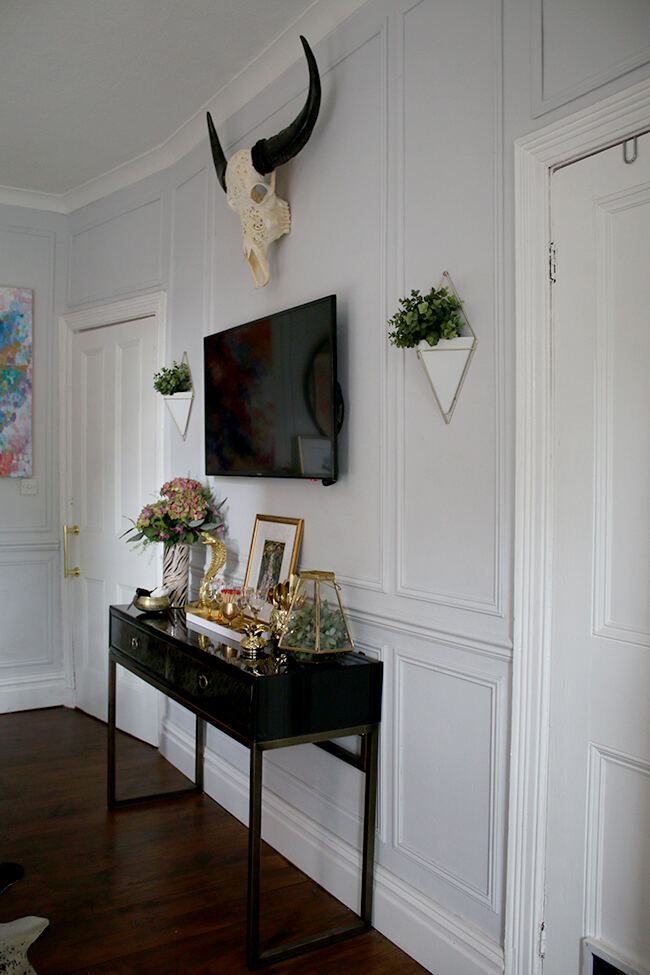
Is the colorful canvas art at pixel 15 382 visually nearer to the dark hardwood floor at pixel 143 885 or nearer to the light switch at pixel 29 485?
the light switch at pixel 29 485

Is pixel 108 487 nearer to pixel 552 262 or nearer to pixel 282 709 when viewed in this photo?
pixel 282 709

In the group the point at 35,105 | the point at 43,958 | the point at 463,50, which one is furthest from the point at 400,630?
the point at 35,105

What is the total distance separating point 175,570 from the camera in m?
3.43

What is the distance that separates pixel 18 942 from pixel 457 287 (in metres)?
2.29

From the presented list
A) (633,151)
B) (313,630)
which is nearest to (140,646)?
(313,630)

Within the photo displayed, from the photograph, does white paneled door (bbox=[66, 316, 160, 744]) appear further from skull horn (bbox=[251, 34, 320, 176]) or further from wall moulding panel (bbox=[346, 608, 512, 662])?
wall moulding panel (bbox=[346, 608, 512, 662])

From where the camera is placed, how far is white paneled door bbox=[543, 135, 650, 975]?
172 centimetres

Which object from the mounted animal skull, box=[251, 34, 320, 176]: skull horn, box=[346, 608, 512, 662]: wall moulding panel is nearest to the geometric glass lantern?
box=[346, 608, 512, 662]: wall moulding panel

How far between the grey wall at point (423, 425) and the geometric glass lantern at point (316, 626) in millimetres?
141

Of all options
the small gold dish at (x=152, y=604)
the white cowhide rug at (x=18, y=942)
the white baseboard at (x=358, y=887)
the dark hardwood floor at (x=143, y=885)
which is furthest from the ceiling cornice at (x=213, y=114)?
the white cowhide rug at (x=18, y=942)

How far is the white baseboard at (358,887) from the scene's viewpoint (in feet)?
7.00

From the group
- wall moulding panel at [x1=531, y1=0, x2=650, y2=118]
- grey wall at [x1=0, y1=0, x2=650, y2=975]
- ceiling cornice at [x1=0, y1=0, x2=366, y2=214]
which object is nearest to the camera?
wall moulding panel at [x1=531, y1=0, x2=650, y2=118]

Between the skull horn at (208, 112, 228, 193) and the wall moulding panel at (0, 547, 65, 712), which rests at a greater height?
the skull horn at (208, 112, 228, 193)

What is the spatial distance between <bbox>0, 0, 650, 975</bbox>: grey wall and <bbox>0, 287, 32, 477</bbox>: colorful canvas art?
84.5 inches
